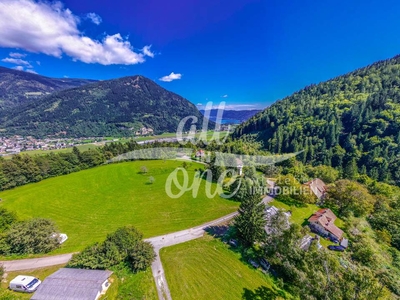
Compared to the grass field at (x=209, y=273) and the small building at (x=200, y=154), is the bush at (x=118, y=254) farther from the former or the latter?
the small building at (x=200, y=154)

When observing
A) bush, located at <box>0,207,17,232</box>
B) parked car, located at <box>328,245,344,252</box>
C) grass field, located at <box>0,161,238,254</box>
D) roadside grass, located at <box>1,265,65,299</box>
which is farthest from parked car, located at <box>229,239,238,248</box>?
bush, located at <box>0,207,17,232</box>

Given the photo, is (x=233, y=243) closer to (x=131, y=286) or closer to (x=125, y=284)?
(x=131, y=286)

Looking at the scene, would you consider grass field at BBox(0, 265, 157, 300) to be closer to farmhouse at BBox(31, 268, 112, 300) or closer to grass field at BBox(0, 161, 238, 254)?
farmhouse at BBox(31, 268, 112, 300)

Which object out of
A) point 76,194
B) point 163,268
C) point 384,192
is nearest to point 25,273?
point 163,268

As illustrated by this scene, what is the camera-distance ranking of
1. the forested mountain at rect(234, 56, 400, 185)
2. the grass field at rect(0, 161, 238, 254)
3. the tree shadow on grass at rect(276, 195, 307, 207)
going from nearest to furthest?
the grass field at rect(0, 161, 238, 254)
the tree shadow on grass at rect(276, 195, 307, 207)
the forested mountain at rect(234, 56, 400, 185)

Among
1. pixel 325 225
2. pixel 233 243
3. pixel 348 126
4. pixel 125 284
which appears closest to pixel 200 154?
pixel 325 225

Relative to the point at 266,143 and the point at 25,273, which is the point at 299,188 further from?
the point at 266,143
